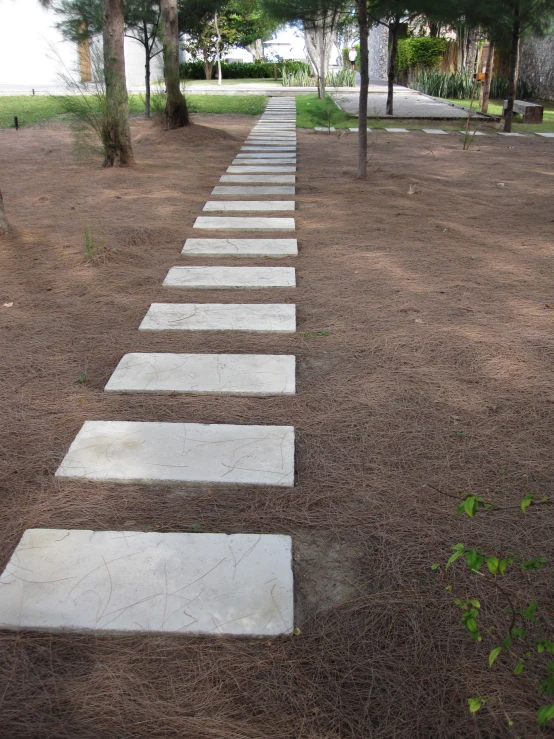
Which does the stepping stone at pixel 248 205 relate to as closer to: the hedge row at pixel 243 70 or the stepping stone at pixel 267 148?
the stepping stone at pixel 267 148

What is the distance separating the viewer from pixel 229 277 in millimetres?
4145

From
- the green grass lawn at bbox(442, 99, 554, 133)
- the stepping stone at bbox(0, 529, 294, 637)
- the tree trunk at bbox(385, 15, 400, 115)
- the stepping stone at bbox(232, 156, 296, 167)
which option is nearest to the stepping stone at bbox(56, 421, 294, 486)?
the stepping stone at bbox(0, 529, 294, 637)

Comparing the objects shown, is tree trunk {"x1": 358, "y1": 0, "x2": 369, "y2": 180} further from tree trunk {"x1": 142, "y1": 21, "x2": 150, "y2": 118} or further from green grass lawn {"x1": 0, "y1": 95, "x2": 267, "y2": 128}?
green grass lawn {"x1": 0, "y1": 95, "x2": 267, "y2": 128}

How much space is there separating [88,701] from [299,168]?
7.67 meters

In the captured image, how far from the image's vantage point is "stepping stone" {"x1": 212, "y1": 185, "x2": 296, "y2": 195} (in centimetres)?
673

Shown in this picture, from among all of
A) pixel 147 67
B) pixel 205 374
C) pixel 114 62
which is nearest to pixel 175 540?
pixel 205 374

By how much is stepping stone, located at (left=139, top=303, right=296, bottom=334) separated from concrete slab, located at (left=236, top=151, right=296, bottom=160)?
5872mm

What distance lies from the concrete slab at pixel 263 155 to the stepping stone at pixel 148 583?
7.86 meters

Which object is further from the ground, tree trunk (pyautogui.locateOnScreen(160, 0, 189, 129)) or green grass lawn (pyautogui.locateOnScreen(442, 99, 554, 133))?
tree trunk (pyautogui.locateOnScreen(160, 0, 189, 129))

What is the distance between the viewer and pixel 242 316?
11.5ft

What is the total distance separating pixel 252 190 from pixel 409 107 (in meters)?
10.7

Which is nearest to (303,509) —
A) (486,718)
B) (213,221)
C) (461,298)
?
(486,718)

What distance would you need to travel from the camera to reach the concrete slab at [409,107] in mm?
14149

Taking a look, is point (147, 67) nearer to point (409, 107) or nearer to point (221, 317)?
point (409, 107)
